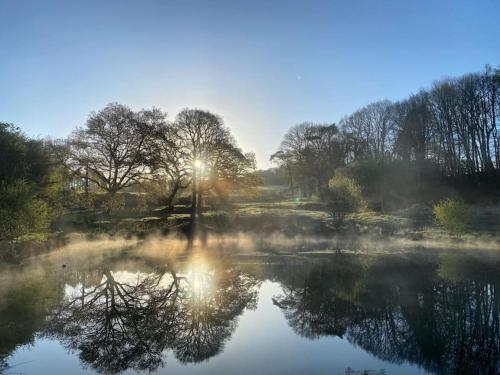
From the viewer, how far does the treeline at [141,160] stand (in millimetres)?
45500

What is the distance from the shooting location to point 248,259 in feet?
102

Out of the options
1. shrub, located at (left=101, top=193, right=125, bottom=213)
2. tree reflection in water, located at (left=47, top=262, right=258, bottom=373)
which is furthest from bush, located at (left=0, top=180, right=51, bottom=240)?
shrub, located at (left=101, top=193, right=125, bottom=213)

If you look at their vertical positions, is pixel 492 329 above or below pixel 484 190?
below

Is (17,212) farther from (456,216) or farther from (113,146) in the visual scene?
(456,216)

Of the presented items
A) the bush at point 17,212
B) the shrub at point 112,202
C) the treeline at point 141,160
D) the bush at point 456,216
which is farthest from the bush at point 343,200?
the bush at point 17,212

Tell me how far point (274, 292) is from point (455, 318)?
9012mm

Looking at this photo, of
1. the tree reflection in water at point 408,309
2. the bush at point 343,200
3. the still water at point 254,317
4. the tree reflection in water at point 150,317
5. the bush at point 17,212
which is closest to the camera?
the still water at point 254,317

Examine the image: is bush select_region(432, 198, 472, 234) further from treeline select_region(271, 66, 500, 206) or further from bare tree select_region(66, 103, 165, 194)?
bare tree select_region(66, 103, 165, 194)

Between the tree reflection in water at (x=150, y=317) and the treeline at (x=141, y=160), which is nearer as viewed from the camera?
the tree reflection in water at (x=150, y=317)

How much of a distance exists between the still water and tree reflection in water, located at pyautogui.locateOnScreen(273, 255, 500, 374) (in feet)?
0.21

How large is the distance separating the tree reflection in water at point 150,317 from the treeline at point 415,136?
4158 cm

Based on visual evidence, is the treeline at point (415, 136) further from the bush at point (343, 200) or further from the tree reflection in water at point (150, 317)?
the tree reflection in water at point (150, 317)

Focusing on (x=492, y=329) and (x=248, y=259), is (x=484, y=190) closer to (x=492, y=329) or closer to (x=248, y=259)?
(x=248, y=259)

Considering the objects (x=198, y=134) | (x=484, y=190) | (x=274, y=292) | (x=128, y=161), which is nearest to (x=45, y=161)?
(x=128, y=161)
